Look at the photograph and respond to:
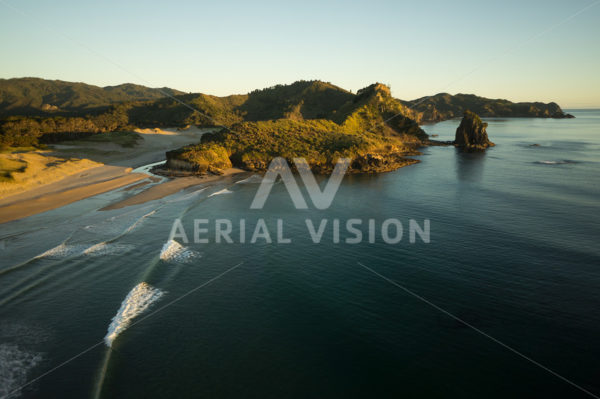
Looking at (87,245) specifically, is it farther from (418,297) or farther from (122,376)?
(418,297)

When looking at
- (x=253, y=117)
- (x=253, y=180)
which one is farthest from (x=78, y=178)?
(x=253, y=117)

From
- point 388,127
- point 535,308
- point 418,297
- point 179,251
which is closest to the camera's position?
point 535,308

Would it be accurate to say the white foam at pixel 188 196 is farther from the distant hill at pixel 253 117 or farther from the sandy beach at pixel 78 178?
the distant hill at pixel 253 117

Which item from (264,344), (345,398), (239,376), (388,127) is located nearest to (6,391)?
(239,376)

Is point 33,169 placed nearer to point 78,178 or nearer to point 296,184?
point 78,178

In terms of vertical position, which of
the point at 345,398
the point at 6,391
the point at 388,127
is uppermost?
the point at 388,127

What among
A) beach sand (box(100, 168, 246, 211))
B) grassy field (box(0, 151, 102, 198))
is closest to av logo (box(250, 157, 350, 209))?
beach sand (box(100, 168, 246, 211))

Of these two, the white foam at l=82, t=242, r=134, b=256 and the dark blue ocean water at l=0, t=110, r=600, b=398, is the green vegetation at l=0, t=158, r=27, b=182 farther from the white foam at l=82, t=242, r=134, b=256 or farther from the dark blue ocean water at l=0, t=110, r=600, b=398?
the white foam at l=82, t=242, r=134, b=256
